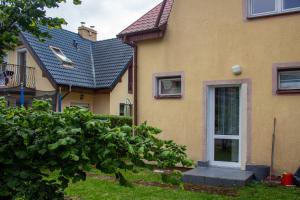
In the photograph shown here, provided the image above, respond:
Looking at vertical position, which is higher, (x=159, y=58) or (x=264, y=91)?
(x=159, y=58)

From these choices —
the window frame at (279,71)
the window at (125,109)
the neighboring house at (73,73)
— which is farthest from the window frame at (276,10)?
the window at (125,109)

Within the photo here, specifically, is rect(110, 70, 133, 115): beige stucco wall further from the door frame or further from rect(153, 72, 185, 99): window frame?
the door frame

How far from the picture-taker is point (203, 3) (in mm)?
8828

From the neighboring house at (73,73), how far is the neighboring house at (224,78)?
22.5 ft

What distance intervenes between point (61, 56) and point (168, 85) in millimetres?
9947

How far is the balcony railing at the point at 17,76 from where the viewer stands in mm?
16703

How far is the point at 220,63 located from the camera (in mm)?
8398

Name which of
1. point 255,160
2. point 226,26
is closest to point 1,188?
point 255,160

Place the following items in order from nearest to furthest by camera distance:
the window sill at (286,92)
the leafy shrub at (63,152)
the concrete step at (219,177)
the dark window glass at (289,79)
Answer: the leafy shrub at (63,152), the concrete step at (219,177), the window sill at (286,92), the dark window glass at (289,79)

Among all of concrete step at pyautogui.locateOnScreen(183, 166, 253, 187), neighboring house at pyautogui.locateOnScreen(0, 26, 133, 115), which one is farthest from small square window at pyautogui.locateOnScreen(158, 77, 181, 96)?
neighboring house at pyautogui.locateOnScreen(0, 26, 133, 115)

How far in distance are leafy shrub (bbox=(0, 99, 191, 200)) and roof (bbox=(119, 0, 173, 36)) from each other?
21.8 feet

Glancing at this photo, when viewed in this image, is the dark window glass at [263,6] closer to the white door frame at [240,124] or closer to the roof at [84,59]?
the white door frame at [240,124]

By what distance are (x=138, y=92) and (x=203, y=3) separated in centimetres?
303

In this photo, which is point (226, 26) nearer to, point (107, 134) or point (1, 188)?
point (107, 134)
